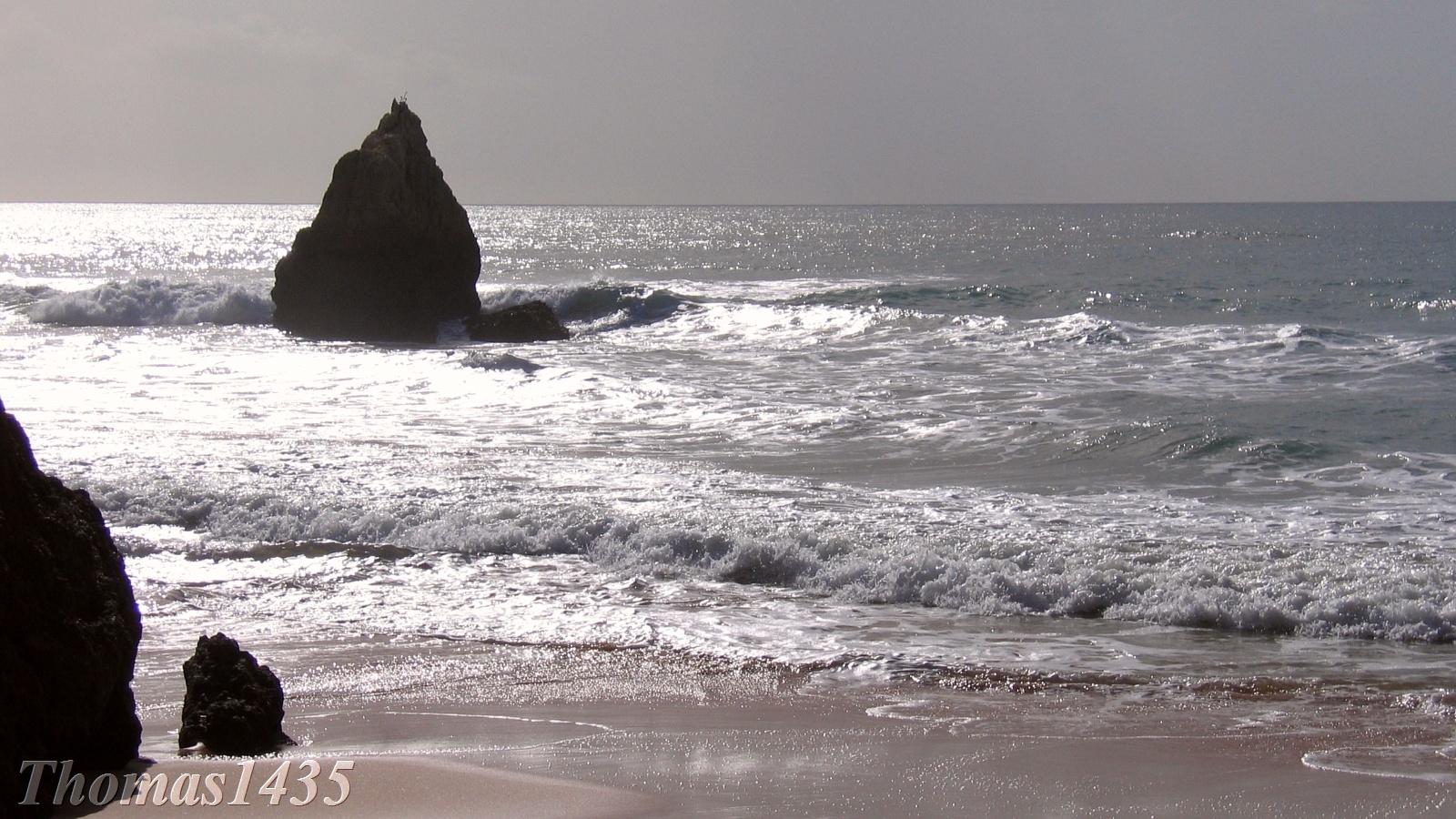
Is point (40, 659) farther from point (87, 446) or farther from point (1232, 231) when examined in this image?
point (1232, 231)

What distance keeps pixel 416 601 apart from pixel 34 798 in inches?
156

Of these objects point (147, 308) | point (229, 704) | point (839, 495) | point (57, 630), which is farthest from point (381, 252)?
point (57, 630)

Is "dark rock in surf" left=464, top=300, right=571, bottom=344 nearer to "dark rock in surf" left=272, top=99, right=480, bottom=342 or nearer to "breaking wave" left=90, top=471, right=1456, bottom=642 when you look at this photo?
"dark rock in surf" left=272, top=99, right=480, bottom=342

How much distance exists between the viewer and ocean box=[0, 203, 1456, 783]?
7551 millimetres

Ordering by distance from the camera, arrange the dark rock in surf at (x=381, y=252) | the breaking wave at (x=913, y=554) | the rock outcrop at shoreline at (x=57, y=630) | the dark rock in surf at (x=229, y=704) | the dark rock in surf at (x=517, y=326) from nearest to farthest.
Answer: the rock outcrop at shoreline at (x=57, y=630), the dark rock in surf at (x=229, y=704), the breaking wave at (x=913, y=554), the dark rock in surf at (x=517, y=326), the dark rock in surf at (x=381, y=252)

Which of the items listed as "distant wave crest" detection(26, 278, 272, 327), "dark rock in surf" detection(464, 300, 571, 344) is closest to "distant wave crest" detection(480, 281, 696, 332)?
"dark rock in surf" detection(464, 300, 571, 344)

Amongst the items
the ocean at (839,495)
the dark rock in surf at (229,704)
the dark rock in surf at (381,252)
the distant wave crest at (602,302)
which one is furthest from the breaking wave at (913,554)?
the distant wave crest at (602,302)

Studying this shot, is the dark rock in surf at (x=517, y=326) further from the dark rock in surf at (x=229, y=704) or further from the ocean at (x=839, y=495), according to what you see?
the dark rock in surf at (x=229, y=704)

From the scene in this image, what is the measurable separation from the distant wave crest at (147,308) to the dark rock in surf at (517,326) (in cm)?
752

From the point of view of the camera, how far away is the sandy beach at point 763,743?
4.80 meters

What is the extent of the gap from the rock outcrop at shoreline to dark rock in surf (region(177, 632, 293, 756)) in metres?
0.26

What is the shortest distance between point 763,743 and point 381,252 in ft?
83.3

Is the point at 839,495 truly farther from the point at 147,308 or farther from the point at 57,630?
the point at 147,308

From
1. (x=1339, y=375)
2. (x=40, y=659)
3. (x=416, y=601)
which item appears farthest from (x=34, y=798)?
(x=1339, y=375)
